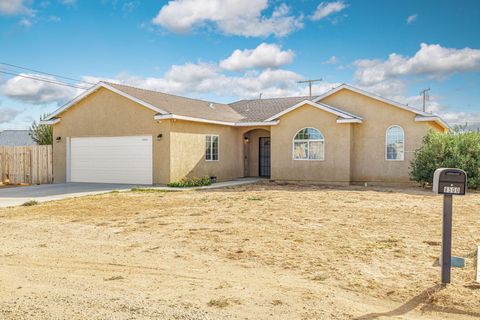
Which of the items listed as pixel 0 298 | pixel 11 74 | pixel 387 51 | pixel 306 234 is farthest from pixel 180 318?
pixel 11 74

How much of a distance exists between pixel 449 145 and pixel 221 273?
14.1m

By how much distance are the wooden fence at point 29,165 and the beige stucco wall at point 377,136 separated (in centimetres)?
1519

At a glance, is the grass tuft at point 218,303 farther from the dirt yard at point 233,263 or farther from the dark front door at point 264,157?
the dark front door at point 264,157

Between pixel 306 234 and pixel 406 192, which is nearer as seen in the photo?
pixel 306 234

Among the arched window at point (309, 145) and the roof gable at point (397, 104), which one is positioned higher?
the roof gable at point (397, 104)

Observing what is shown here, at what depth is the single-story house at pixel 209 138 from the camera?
18.0 metres

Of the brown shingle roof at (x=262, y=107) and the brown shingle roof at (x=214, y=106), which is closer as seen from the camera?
the brown shingle roof at (x=214, y=106)

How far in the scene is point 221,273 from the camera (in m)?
5.43

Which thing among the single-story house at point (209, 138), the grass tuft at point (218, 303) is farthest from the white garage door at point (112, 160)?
the grass tuft at point (218, 303)

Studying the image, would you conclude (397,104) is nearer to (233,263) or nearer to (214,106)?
(214,106)

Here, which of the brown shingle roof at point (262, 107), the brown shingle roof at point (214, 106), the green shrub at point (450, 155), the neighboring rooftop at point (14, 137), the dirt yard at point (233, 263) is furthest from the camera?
the neighboring rooftop at point (14, 137)

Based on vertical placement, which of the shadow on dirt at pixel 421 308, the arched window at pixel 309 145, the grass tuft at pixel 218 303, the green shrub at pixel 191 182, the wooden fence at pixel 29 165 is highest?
the arched window at pixel 309 145

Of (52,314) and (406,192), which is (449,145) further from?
(52,314)

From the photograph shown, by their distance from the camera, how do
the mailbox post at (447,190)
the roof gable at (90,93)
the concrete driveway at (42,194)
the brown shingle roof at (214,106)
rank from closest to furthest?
1. the mailbox post at (447,190)
2. the concrete driveway at (42,194)
3. the roof gable at (90,93)
4. the brown shingle roof at (214,106)
